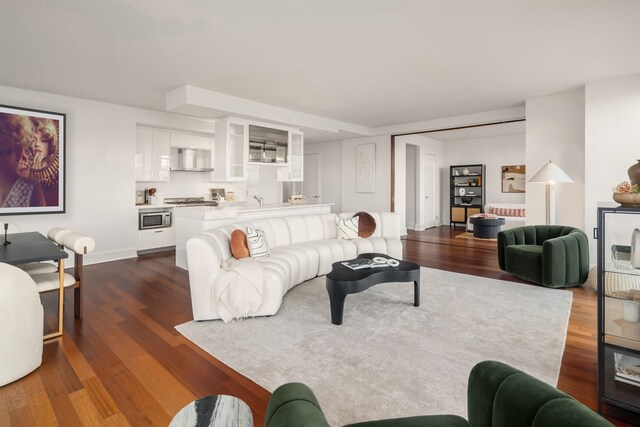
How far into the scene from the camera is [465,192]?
10719 mm

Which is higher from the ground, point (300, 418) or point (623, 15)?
point (623, 15)

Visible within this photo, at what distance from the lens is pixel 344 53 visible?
12.3 feet

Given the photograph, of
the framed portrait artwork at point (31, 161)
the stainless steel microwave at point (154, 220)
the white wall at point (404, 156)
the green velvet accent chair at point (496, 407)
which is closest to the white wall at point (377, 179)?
the white wall at point (404, 156)

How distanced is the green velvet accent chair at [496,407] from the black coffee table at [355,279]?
196 cm

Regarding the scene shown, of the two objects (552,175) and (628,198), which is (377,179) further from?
(628,198)

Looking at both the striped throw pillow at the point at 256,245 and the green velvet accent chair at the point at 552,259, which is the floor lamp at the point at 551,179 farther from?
the striped throw pillow at the point at 256,245

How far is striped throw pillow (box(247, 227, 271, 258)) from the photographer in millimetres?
3912

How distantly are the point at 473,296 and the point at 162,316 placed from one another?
10.9 ft

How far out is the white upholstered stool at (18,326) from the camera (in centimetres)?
218

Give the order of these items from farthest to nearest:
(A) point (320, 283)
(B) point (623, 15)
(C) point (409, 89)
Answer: (C) point (409, 89) < (A) point (320, 283) < (B) point (623, 15)

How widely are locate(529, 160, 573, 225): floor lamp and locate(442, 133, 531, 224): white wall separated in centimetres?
498

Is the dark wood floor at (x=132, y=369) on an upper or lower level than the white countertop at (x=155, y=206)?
lower

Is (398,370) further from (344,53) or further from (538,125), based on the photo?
(538,125)

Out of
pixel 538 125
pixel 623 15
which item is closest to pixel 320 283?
pixel 623 15
